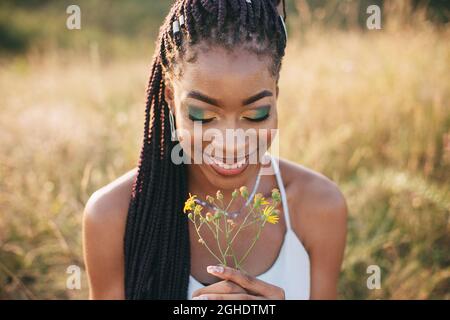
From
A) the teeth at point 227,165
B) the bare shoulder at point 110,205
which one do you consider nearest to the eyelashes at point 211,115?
the teeth at point 227,165

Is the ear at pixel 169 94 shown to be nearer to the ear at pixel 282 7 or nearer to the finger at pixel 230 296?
the ear at pixel 282 7

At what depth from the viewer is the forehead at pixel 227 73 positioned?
7.25 feet

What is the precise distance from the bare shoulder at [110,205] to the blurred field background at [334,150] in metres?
0.88

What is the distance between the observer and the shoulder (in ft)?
9.60

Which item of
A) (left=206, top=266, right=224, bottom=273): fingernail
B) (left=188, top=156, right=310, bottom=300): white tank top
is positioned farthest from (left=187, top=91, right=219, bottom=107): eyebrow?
(left=188, top=156, right=310, bottom=300): white tank top

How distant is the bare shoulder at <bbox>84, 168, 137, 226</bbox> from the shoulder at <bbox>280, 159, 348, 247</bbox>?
81 centimetres

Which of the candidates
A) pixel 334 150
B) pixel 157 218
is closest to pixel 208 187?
pixel 157 218

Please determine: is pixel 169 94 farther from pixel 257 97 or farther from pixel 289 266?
pixel 289 266

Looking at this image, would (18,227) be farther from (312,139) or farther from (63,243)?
(312,139)

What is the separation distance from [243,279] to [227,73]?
77 centimetres

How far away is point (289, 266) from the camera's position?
2900 mm

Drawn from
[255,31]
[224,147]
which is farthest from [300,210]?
[255,31]

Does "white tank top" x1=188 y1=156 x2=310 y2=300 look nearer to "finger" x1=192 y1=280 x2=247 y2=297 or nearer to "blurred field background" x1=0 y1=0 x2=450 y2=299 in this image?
"finger" x1=192 y1=280 x2=247 y2=297

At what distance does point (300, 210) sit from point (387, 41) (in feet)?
11.6
